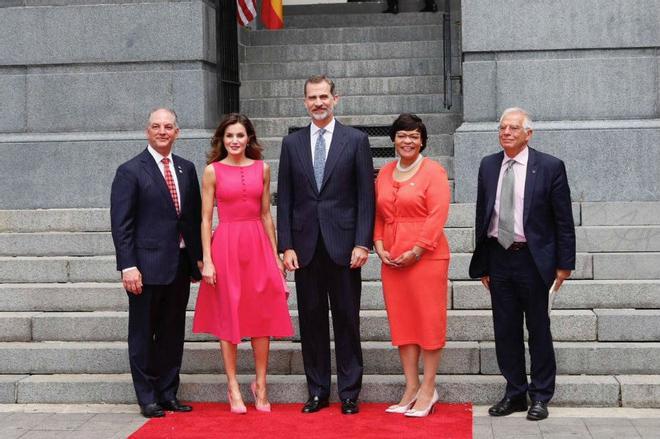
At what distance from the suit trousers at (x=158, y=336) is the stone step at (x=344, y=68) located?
583 cm

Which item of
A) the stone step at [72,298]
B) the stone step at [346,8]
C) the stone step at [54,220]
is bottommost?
the stone step at [72,298]

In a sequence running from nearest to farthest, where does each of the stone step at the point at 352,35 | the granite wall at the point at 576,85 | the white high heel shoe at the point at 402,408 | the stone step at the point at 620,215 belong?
the white high heel shoe at the point at 402,408 < the stone step at the point at 620,215 < the granite wall at the point at 576,85 < the stone step at the point at 352,35

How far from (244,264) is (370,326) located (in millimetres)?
1332

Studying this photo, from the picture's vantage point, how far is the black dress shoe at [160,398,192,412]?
782 cm

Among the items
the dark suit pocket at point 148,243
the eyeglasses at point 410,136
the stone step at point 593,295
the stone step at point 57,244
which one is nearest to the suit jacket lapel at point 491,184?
the eyeglasses at point 410,136

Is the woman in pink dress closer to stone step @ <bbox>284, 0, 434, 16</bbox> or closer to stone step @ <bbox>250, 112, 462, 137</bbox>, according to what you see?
stone step @ <bbox>250, 112, 462, 137</bbox>

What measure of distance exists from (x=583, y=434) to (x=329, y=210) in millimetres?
2263

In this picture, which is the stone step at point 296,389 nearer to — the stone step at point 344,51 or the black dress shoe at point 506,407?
the black dress shoe at point 506,407

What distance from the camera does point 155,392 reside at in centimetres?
784

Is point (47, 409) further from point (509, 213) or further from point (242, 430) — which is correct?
point (509, 213)

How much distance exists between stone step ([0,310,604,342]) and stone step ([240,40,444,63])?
A: 17.5 feet

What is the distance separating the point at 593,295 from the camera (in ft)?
28.5

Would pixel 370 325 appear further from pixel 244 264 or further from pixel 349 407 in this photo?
pixel 244 264

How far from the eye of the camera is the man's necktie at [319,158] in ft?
25.2
